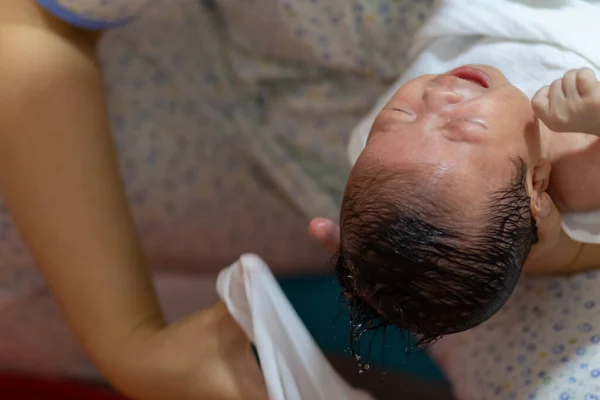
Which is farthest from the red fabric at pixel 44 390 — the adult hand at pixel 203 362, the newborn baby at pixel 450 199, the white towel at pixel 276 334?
the newborn baby at pixel 450 199

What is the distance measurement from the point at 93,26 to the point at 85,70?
57 mm

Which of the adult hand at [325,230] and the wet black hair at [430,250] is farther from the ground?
the wet black hair at [430,250]

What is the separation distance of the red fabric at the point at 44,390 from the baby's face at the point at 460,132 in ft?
2.58

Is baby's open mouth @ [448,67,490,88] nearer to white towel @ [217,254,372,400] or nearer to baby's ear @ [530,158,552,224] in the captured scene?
baby's ear @ [530,158,552,224]

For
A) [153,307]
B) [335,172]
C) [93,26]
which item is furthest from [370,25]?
[153,307]

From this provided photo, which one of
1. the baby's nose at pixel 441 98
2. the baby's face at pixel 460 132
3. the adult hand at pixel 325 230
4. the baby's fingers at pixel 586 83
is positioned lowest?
the adult hand at pixel 325 230

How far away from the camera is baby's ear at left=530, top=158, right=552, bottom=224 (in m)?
0.60

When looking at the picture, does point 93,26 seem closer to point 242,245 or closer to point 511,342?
point 242,245

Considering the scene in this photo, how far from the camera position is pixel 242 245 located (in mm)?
1100

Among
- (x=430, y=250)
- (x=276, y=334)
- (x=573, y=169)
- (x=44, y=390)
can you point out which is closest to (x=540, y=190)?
(x=573, y=169)

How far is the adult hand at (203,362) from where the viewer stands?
2.36 feet

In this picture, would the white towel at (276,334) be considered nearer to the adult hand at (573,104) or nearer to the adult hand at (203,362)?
the adult hand at (203,362)

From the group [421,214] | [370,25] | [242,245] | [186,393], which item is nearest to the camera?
[421,214]

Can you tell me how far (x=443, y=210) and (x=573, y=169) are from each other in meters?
0.19
